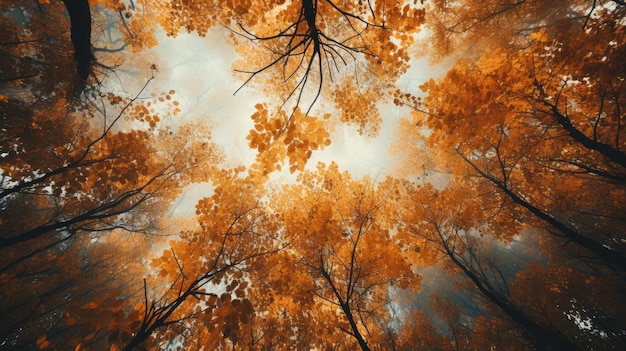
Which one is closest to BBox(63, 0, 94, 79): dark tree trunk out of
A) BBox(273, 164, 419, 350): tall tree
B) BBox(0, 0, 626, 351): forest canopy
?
BBox(0, 0, 626, 351): forest canopy

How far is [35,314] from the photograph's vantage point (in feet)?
30.2

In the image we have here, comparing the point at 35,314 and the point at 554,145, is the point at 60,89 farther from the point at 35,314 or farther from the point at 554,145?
the point at 554,145

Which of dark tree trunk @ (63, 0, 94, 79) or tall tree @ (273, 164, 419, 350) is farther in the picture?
tall tree @ (273, 164, 419, 350)

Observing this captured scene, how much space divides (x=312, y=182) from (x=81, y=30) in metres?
9.01

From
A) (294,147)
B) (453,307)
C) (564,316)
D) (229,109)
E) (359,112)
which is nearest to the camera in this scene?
(294,147)

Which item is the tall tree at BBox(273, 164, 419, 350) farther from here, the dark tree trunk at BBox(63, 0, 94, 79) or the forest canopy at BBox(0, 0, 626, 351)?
the dark tree trunk at BBox(63, 0, 94, 79)

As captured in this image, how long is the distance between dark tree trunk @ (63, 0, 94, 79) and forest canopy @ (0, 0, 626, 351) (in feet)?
0.12

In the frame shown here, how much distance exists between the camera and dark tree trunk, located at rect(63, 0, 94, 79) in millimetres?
4402

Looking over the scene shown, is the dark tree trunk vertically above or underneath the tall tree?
above

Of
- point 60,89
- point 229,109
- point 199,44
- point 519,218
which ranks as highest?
point 199,44

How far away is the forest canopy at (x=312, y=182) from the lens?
14.9 feet

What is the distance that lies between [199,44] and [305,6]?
3805 centimetres

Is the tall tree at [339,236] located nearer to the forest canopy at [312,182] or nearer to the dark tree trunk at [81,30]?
the forest canopy at [312,182]

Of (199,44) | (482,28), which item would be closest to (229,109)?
(199,44)
